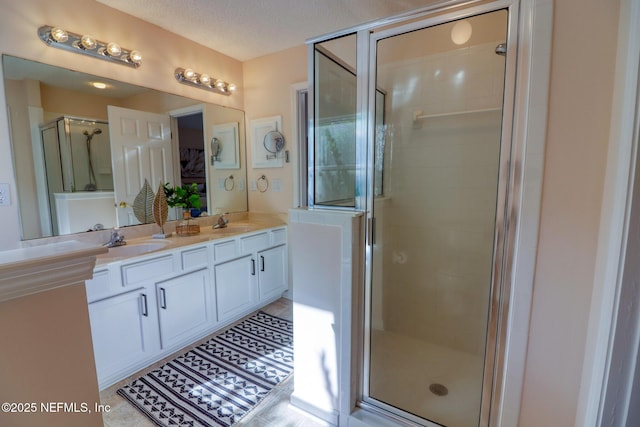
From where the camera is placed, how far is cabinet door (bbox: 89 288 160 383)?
1.67 meters

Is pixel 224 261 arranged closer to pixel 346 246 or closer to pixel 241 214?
pixel 241 214

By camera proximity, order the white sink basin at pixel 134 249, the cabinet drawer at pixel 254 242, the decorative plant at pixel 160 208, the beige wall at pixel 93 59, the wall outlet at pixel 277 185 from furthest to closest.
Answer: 1. the wall outlet at pixel 277 185
2. the cabinet drawer at pixel 254 242
3. the decorative plant at pixel 160 208
4. the white sink basin at pixel 134 249
5. the beige wall at pixel 93 59

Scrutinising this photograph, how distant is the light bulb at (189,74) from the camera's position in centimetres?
258

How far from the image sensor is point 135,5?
2.05 metres

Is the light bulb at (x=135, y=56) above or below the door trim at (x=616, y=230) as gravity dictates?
above

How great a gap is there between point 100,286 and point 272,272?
148 cm

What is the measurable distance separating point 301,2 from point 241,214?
2.06 m

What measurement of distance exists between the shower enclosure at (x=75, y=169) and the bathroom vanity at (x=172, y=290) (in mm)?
369

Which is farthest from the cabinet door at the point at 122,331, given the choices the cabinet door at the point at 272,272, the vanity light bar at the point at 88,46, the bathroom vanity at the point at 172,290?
the vanity light bar at the point at 88,46

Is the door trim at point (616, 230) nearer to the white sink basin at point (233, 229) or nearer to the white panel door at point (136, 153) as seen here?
the white sink basin at point (233, 229)

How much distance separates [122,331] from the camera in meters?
1.77

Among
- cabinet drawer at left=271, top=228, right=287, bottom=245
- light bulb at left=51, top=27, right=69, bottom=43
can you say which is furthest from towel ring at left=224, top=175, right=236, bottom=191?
light bulb at left=51, top=27, right=69, bottom=43

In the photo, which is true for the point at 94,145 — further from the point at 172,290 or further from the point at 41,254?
the point at 41,254

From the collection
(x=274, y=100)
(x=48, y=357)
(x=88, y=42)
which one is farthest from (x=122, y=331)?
(x=274, y=100)
